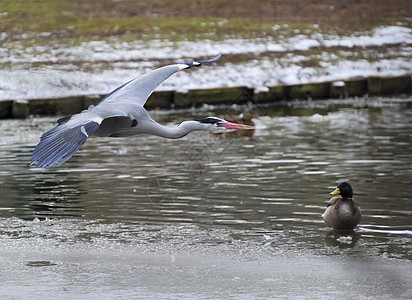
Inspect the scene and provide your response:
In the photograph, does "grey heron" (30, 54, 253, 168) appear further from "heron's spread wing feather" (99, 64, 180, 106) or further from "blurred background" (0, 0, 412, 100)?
"blurred background" (0, 0, 412, 100)

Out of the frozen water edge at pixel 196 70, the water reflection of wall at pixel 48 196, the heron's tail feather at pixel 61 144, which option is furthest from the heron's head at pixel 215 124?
the frozen water edge at pixel 196 70

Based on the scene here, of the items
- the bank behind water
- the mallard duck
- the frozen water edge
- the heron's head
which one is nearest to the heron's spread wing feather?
the heron's head

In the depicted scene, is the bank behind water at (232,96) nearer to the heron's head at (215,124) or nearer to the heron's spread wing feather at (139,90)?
the heron's spread wing feather at (139,90)

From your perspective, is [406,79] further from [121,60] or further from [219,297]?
[219,297]

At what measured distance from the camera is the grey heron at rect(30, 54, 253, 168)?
8.20 metres

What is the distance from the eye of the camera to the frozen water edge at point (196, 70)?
2161cm

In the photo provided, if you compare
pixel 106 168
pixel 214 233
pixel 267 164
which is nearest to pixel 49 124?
pixel 106 168

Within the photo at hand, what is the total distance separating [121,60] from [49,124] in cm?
568

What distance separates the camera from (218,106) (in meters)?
21.0

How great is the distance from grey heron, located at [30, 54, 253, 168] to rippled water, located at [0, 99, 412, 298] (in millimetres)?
1032

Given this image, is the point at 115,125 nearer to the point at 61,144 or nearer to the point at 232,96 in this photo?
the point at 61,144

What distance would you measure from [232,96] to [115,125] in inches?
472

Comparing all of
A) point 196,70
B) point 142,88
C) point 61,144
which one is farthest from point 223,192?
point 196,70

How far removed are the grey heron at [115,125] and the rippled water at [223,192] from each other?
1032 mm
